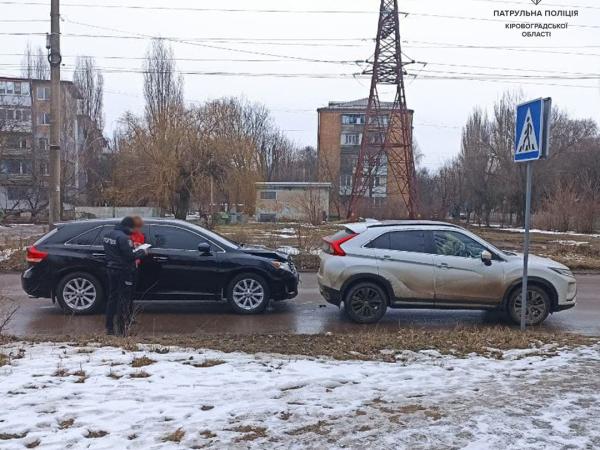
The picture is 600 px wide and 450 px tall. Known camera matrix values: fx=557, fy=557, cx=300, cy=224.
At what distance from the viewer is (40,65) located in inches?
2489

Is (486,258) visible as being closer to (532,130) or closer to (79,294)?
(532,130)

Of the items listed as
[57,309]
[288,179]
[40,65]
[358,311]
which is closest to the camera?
[358,311]

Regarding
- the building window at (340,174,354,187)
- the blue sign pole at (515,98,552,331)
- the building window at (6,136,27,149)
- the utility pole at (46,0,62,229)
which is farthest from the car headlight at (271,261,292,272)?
the building window at (6,136,27,149)

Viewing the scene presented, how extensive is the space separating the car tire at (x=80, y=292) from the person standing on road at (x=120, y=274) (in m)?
1.80

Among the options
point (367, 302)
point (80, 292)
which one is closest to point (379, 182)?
point (367, 302)

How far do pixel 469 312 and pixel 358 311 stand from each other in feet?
7.90

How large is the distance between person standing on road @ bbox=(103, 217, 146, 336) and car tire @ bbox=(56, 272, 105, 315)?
5.90 ft

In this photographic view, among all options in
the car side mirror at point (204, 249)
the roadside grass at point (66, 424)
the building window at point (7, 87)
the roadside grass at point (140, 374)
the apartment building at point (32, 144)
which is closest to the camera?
the roadside grass at point (66, 424)

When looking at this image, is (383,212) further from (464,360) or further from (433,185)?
(464,360)

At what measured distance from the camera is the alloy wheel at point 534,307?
8773 mm

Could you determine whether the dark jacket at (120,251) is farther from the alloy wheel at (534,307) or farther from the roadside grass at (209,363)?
the alloy wheel at (534,307)

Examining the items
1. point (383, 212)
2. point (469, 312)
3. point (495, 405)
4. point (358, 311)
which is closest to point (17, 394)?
point (495, 405)

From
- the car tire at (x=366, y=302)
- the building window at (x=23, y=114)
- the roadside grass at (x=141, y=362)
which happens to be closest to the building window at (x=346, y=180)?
the building window at (x=23, y=114)

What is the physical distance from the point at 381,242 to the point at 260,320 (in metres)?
2.30
